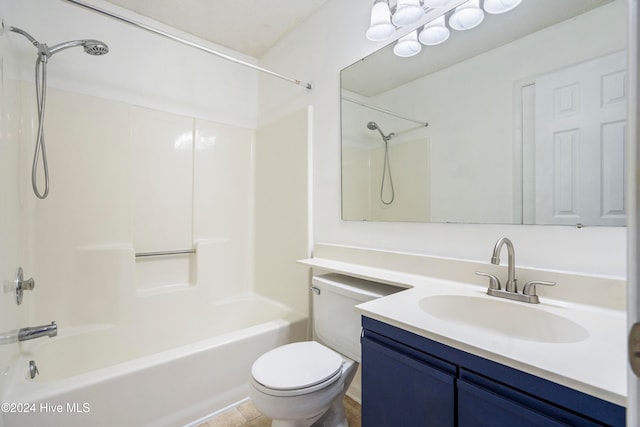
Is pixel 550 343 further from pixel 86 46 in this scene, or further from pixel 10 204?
pixel 86 46

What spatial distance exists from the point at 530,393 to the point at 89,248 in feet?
7.54

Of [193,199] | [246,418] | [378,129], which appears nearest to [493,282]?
[378,129]

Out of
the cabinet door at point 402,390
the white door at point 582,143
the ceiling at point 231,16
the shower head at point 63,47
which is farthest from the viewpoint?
the ceiling at point 231,16

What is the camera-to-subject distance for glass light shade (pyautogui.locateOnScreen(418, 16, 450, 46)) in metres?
1.37

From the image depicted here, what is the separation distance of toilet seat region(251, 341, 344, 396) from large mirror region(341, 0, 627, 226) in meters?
0.78

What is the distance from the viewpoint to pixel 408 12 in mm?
1386

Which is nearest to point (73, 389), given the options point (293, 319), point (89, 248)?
point (89, 248)

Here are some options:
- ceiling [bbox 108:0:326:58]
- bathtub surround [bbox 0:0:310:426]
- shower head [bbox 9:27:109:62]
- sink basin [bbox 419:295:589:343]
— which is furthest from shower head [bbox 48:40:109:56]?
sink basin [bbox 419:295:589:343]

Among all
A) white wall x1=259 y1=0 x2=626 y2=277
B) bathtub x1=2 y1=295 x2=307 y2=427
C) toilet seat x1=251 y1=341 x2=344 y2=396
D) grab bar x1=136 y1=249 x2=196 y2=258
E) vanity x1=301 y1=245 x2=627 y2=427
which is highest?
white wall x1=259 y1=0 x2=626 y2=277

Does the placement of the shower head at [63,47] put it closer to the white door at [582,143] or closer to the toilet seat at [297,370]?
the toilet seat at [297,370]

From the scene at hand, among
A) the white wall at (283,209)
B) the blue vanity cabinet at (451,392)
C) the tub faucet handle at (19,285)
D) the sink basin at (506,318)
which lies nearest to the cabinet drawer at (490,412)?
the blue vanity cabinet at (451,392)

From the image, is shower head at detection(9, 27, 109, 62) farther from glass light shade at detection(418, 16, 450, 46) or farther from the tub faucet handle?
glass light shade at detection(418, 16, 450, 46)

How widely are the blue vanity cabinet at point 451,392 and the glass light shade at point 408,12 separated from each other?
1.40 meters

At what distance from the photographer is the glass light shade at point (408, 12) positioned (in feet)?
4.51
